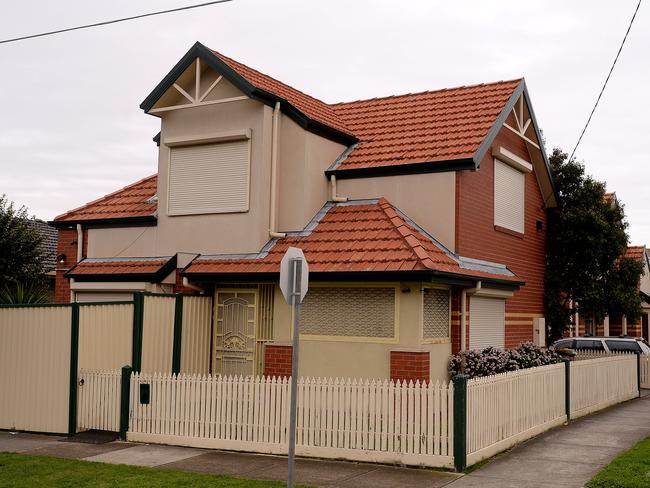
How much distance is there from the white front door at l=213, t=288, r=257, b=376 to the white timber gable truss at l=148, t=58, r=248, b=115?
4182 mm

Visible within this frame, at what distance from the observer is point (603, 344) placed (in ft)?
79.8

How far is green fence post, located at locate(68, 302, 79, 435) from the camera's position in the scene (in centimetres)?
1390

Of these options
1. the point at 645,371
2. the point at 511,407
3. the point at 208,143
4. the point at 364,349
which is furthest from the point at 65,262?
the point at 645,371

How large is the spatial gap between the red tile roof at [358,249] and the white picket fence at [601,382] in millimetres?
2521

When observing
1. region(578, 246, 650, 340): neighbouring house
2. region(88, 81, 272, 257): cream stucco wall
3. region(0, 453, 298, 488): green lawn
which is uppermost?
region(88, 81, 272, 257): cream stucco wall

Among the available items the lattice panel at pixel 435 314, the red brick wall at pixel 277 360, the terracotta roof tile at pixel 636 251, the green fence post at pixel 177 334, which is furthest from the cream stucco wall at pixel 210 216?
the terracotta roof tile at pixel 636 251

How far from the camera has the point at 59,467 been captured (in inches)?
436

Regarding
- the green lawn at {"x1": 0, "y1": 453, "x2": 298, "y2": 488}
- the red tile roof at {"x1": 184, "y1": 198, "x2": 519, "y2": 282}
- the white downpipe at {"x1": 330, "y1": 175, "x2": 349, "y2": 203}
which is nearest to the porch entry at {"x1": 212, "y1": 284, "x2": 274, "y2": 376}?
the red tile roof at {"x1": 184, "y1": 198, "x2": 519, "y2": 282}

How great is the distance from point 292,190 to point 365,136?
2852 millimetres

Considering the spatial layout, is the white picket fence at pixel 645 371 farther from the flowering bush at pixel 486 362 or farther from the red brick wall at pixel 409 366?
the red brick wall at pixel 409 366

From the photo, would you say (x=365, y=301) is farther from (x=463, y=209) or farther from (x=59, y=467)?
(x=59, y=467)

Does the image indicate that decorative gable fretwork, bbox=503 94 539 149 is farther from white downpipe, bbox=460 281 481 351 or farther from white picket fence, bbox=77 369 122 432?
white picket fence, bbox=77 369 122 432

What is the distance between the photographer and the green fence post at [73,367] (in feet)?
45.6

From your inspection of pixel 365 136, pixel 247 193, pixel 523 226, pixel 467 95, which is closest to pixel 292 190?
pixel 247 193
